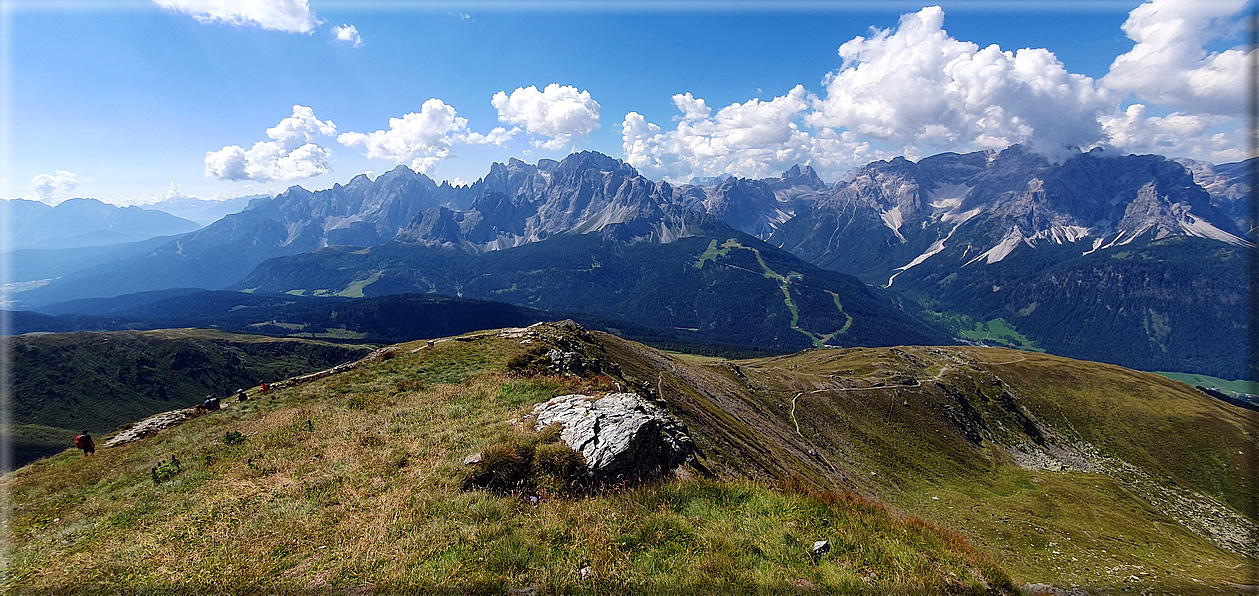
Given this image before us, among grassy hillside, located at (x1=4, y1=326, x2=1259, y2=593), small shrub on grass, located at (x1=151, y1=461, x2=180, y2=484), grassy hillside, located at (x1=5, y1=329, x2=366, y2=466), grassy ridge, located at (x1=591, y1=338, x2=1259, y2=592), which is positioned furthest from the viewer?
grassy hillside, located at (x1=5, y1=329, x2=366, y2=466)

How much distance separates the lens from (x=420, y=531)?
11711 millimetres

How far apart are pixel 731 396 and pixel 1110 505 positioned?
61.9 metres

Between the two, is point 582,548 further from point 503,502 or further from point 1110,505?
point 1110,505

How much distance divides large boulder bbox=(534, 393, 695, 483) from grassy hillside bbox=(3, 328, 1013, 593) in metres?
1.08

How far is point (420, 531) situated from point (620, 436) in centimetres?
684

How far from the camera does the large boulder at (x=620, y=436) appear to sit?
1500 centimetres

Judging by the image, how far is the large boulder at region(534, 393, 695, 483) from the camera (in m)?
15.0

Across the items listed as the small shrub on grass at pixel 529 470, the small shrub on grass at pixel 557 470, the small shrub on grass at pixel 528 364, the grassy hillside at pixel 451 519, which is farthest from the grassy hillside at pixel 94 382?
the small shrub on grass at pixel 557 470

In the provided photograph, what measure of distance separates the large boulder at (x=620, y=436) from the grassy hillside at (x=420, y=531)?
108 cm

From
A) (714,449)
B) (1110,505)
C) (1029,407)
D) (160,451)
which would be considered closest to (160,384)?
(160,451)

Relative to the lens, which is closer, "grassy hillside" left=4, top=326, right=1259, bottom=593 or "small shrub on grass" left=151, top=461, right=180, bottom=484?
"grassy hillside" left=4, top=326, right=1259, bottom=593

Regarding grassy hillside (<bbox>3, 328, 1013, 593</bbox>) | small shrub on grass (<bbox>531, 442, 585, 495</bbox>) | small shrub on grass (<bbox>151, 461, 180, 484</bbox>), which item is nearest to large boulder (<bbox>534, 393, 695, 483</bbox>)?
small shrub on grass (<bbox>531, 442, 585, 495</bbox>)

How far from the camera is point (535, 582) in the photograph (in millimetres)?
9625

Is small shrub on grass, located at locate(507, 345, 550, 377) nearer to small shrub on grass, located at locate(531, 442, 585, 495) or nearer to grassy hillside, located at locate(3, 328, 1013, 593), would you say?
grassy hillside, located at locate(3, 328, 1013, 593)
